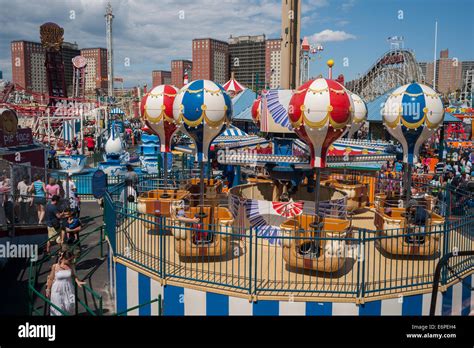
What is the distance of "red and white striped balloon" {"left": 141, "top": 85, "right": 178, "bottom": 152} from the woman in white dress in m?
4.91

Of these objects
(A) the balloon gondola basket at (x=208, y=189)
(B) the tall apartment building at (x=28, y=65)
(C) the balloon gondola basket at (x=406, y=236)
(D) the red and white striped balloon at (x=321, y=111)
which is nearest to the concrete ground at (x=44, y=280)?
(A) the balloon gondola basket at (x=208, y=189)

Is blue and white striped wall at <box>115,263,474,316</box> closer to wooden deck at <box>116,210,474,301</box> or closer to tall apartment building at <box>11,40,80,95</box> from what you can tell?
wooden deck at <box>116,210,474,301</box>

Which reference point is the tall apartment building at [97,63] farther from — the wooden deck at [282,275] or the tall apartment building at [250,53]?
the wooden deck at [282,275]

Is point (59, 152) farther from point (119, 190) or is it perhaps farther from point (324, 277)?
point (324, 277)

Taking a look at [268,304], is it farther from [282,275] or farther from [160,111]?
[160,111]

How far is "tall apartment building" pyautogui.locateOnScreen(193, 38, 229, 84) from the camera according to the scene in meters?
105

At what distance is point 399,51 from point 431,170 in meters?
23.2

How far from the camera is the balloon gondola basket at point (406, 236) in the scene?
22.8 ft

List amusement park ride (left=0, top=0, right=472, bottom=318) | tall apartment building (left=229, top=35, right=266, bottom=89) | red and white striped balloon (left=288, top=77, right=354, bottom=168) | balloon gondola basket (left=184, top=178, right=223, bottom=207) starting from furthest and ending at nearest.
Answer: tall apartment building (left=229, top=35, right=266, bottom=89), balloon gondola basket (left=184, top=178, right=223, bottom=207), red and white striped balloon (left=288, top=77, right=354, bottom=168), amusement park ride (left=0, top=0, right=472, bottom=318)

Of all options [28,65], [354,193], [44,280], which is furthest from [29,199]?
[28,65]

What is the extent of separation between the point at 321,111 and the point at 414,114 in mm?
2055

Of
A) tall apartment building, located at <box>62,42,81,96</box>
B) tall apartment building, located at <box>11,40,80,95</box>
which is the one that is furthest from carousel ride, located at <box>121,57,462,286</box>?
tall apartment building, located at <box>62,42,81,96</box>

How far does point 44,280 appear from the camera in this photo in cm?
867

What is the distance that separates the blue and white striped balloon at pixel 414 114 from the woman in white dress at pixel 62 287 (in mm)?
6488
